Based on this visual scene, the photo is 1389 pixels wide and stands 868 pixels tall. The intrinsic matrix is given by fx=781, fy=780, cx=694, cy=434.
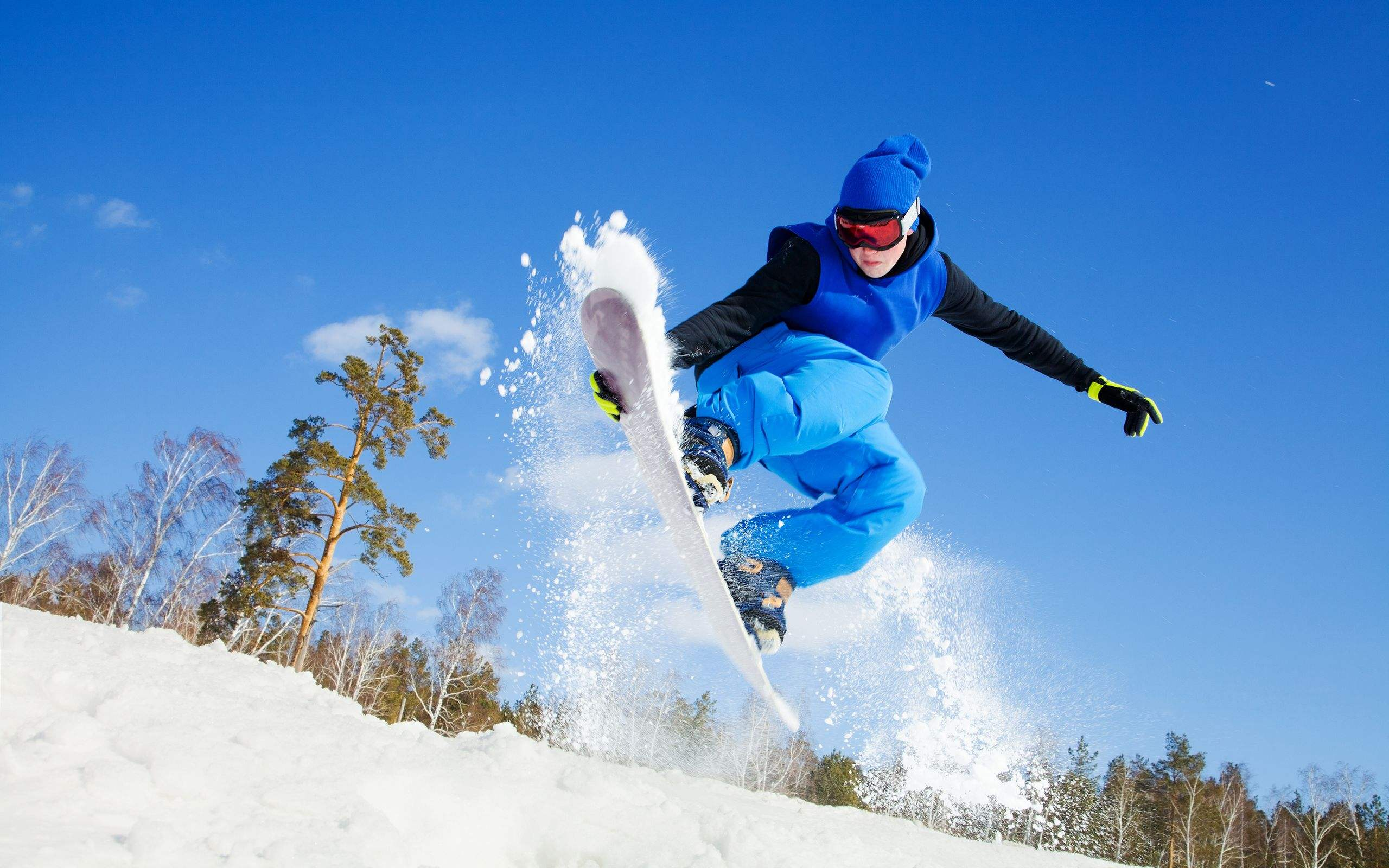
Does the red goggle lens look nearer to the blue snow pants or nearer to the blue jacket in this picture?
the blue jacket

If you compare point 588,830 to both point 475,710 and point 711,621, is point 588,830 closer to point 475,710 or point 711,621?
point 711,621

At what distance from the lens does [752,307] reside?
3105mm

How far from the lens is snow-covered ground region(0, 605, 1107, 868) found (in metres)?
1.43

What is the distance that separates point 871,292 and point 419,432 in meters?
11.0

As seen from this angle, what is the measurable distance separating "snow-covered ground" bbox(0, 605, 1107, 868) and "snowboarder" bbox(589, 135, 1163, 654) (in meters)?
1.08

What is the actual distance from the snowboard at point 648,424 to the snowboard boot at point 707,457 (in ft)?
0.17

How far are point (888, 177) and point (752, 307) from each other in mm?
873

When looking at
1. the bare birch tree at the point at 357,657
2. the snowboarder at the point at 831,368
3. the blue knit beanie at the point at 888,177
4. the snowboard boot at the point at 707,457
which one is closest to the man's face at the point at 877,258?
the snowboarder at the point at 831,368

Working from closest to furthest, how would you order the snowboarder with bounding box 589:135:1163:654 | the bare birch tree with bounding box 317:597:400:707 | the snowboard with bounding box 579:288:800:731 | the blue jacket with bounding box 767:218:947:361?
the snowboard with bounding box 579:288:800:731 < the snowboarder with bounding box 589:135:1163:654 < the blue jacket with bounding box 767:218:947:361 < the bare birch tree with bounding box 317:597:400:707

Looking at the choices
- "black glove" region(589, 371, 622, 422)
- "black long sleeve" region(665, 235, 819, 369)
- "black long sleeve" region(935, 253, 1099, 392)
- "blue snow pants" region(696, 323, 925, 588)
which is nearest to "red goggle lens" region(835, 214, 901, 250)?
"black long sleeve" region(665, 235, 819, 369)

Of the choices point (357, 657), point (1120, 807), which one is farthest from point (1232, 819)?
point (357, 657)

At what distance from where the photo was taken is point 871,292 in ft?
11.4

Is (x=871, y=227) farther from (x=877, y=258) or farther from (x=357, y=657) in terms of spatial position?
(x=357, y=657)

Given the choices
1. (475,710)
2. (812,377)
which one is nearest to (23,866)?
(812,377)
